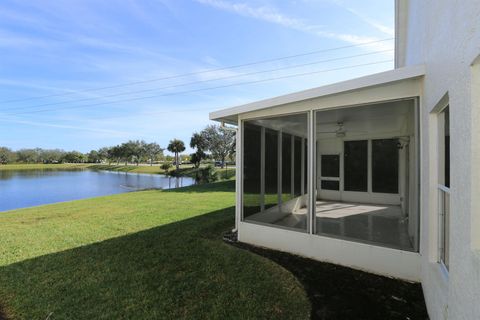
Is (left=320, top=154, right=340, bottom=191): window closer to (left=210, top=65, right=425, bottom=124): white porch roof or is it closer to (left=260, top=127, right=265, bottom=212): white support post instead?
(left=260, top=127, right=265, bottom=212): white support post

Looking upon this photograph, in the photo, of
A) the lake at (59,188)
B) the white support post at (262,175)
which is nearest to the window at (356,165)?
the white support post at (262,175)

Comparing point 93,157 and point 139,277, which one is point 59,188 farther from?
point 93,157

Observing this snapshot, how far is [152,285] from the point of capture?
3.22 metres

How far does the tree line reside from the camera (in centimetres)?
3177

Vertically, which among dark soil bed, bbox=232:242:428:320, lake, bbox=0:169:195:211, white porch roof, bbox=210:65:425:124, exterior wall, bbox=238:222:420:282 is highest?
white porch roof, bbox=210:65:425:124

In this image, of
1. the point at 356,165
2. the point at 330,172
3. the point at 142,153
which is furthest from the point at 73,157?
the point at 356,165

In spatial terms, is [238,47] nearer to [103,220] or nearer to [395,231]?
[103,220]

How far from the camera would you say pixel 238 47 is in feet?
52.8

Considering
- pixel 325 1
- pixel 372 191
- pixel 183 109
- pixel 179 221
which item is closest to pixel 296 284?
pixel 179 221

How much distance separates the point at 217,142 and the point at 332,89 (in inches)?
1112

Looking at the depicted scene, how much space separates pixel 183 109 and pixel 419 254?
3161 centimetres

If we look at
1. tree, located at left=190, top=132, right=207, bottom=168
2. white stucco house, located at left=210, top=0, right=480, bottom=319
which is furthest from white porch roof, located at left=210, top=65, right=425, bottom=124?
tree, located at left=190, top=132, right=207, bottom=168

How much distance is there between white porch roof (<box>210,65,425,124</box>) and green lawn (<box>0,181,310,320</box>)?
2534 mm

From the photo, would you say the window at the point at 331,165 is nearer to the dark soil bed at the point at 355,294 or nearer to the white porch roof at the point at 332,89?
the white porch roof at the point at 332,89
